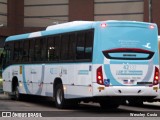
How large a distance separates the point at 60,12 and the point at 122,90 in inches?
2174

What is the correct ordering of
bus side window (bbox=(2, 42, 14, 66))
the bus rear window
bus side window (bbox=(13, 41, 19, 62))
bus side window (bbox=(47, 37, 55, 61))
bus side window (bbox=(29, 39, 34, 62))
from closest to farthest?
the bus rear window
bus side window (bbox=(47, 37, 55, 61))
bus side window (bbox=(29, 39, 34, 62))
bus side window (bbox=(13, 41, 19, 62))
bus side window (bbox=(2, 42, 14, 66))

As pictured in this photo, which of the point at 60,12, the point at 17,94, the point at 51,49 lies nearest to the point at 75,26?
the point at 51,49

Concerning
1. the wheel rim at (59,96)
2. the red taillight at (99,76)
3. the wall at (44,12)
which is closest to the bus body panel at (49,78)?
the red taillight at (99,76)

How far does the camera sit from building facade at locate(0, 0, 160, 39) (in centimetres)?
6800

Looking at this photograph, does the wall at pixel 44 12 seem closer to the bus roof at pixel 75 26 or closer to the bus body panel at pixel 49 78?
the bus body panel at pixel 49 78

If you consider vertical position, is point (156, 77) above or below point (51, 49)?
below

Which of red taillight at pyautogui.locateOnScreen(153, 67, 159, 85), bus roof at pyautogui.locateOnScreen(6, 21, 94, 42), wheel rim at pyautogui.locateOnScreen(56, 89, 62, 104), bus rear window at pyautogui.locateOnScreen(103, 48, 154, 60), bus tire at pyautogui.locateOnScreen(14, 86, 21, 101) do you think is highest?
bus roof at pyautogui.locateOnScreen(6, 21, 94, 42)

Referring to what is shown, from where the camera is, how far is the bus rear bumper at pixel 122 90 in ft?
53.4

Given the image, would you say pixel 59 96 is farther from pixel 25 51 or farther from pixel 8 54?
pixel 8 54

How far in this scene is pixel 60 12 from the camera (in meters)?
70.9

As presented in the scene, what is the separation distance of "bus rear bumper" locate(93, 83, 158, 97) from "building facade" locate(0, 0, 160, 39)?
166 ft

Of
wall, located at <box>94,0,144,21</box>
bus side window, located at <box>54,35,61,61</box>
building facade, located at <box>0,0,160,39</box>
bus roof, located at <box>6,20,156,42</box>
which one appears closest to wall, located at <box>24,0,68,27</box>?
building facade, located at <box>0,0,160,39</box>

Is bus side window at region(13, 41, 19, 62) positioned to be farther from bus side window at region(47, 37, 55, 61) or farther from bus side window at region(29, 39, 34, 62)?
bus side window at region(47, 37, 55, 61)

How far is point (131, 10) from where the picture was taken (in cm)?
6812
